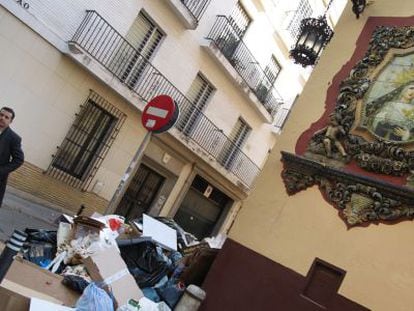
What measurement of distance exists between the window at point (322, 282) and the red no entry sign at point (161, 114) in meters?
2.52

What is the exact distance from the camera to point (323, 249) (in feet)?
18.1

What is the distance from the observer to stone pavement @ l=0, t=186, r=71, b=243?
8.65 meters

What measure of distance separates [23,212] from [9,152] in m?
5.04

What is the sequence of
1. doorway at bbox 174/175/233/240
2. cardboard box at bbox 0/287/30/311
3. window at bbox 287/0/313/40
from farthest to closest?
window at bbox 287/0/313/40 < doorway at bbox 174/175/233/240 < cardboard box at bbox 0/287/30/311

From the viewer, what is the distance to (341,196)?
5.59m

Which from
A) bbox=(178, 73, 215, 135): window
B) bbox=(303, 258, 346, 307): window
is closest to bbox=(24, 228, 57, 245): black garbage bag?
bbox=(303, 258, 346, 307): window

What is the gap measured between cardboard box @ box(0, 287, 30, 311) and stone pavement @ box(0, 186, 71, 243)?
3313 mm

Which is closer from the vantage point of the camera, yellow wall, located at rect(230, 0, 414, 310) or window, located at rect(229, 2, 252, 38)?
yellow wall, located at rect(230, 0, 414, 310)

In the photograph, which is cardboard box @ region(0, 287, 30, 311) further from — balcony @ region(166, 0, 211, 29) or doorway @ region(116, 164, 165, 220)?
doorway @ region(116, 164, 165, 220)

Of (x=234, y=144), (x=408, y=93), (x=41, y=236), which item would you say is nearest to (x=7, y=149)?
(x=41, y=236)

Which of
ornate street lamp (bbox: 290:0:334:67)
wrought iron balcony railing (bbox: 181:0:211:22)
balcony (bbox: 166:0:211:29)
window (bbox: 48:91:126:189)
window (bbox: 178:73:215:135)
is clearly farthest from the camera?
window (bbox: 178:73:215:135)

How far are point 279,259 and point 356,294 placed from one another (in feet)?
3.30

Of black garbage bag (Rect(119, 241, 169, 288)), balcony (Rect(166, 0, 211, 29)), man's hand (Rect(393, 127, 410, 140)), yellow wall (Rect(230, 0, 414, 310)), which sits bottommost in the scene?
black garbage bag (Rect(119, 241, 169, 288))

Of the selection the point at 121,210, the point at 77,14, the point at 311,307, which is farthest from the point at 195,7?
the point at 311,307
